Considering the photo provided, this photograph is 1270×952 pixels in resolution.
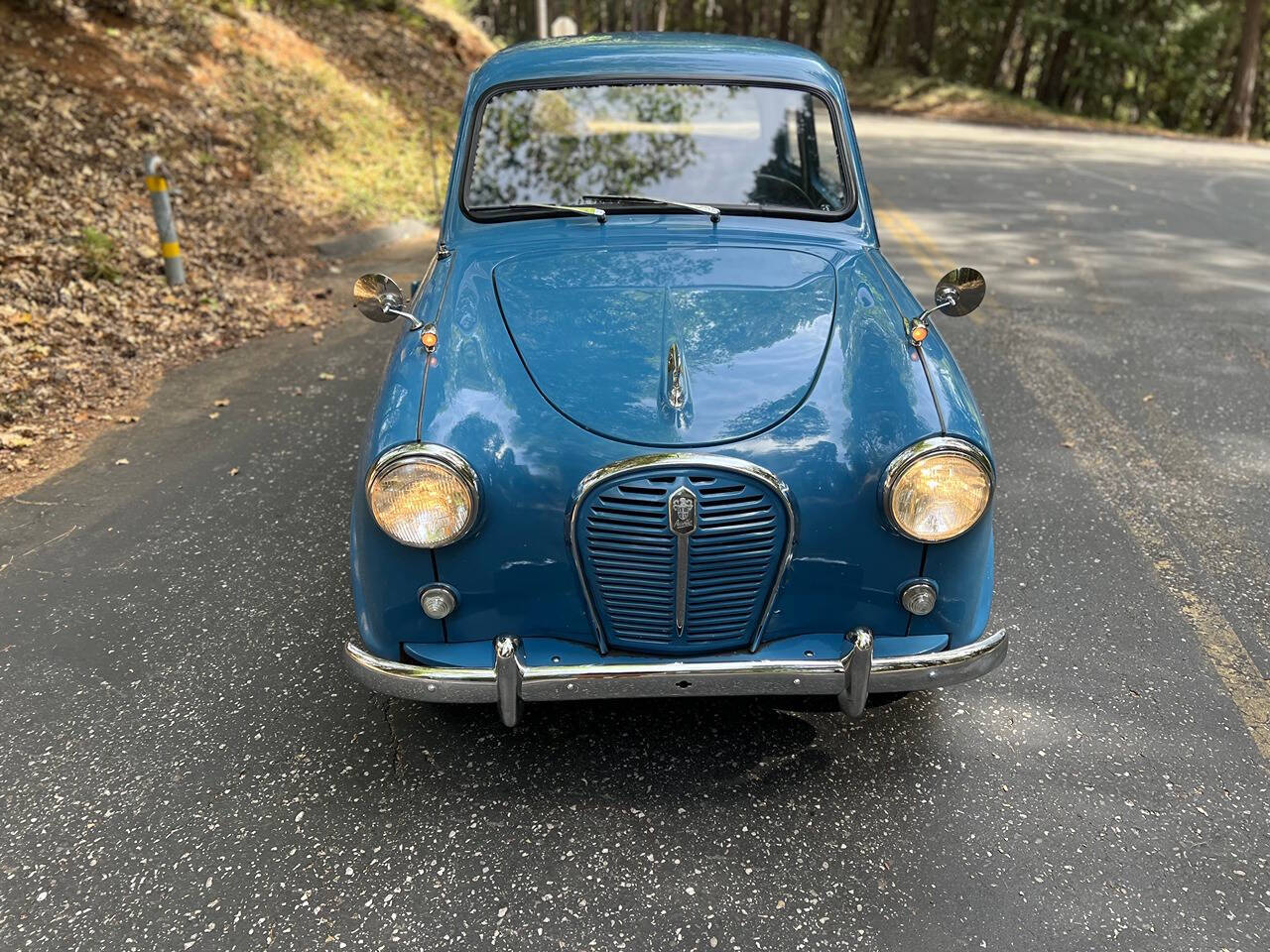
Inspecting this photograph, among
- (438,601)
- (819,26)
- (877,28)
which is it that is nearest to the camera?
(438,601)

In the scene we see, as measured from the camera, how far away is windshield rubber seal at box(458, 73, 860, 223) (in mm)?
3484

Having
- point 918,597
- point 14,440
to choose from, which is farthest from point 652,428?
point 14,440

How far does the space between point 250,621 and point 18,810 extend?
0.94 m

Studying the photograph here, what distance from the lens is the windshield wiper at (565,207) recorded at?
3.37 m

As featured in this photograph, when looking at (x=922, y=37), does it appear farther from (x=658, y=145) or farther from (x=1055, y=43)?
(x=658, y=145)

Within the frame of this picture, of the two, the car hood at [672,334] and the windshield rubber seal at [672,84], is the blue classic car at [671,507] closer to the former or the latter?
the car hood at [672,334]

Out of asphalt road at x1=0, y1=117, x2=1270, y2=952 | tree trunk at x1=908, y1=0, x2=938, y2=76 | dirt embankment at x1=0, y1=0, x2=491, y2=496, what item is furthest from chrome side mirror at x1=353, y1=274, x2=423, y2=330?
tree trunk at x1=908, y1=0, x2=938, y2=76

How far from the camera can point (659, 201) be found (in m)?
3.43

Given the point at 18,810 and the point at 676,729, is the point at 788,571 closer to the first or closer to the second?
the point at 676,729

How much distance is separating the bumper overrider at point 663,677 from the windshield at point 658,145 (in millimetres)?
1889

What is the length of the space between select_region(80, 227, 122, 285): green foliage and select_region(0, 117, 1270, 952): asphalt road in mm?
2526

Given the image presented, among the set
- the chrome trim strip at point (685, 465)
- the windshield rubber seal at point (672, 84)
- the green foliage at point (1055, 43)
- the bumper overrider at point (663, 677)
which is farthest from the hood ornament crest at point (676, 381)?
the green foliage at point (1055, 43)

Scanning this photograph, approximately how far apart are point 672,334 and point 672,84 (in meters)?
1.54

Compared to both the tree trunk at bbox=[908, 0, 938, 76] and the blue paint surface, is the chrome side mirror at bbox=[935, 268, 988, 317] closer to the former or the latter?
the blue paint surface
